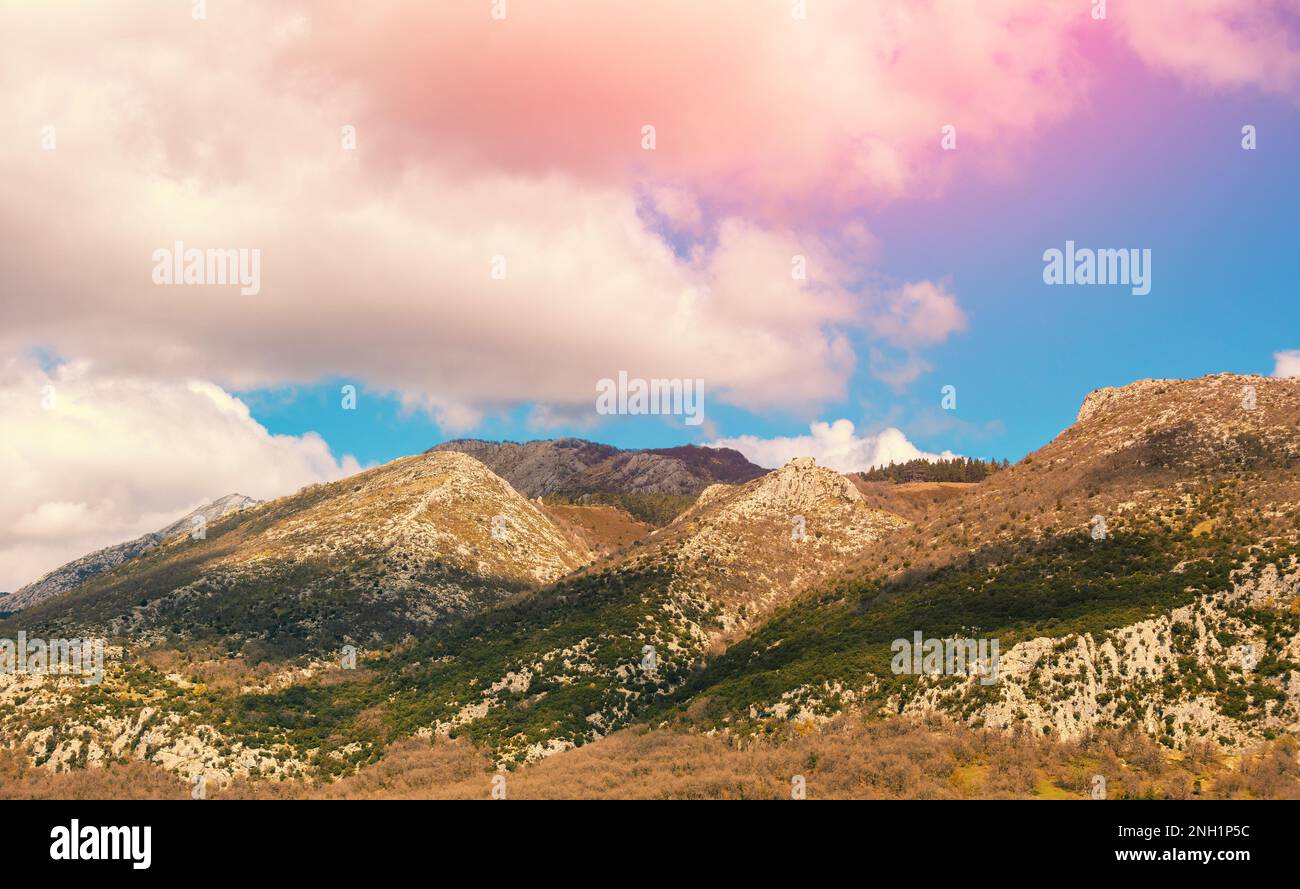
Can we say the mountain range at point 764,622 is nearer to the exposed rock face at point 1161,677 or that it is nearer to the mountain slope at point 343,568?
the exposed rock face at point 1161,677

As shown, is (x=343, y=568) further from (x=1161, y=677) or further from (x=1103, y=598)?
(x=1161, y=677)

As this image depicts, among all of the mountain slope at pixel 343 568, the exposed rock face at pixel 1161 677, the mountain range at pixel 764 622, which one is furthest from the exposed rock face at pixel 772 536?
the exposed rock face at pixel 1161 677

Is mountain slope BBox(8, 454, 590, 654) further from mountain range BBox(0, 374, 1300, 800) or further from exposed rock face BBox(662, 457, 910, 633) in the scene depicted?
exposed rock face BBox(662, 457, 910, 633)

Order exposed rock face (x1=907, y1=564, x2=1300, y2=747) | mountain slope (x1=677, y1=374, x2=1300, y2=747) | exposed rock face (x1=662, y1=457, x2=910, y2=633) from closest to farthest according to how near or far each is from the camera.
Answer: exposed rock face (x1=907, y1=564, x2=1300, y2=747) → mountain slope (x1=677, y1=374, x2=1300, y2=747) → exposed rock face (x1=662, y1=457, x2=910, y2=633)

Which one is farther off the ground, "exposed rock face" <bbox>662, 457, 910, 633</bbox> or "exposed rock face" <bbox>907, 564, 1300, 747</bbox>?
"exposed rock face" <bbox>662, 457, 910, 633</bbox>

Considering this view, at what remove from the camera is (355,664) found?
9112 cm

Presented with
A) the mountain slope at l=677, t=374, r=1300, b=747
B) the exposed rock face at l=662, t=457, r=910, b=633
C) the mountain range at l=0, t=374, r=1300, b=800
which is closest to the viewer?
the mountain slope at l=677, t=374, r=1300, b=747

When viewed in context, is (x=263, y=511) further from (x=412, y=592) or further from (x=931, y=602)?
(x=931, y=602)

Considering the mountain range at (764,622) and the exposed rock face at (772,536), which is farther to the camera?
the exposed rock face at (772,536)

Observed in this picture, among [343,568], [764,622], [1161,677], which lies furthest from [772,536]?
[1161,677]

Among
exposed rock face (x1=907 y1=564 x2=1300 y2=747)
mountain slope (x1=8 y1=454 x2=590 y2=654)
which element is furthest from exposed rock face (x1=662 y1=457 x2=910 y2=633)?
exposed rock face (x1=907 y1=564 x2=1300 y2=747)

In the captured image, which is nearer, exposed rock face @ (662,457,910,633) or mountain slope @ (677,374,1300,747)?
mountain slope @ (677,374,1300,747)

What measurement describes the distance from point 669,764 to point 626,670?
2225 centimetres
